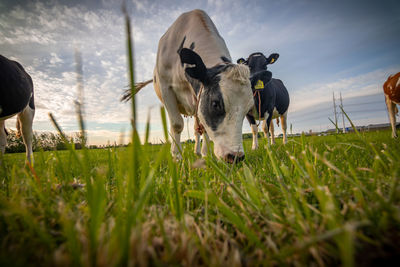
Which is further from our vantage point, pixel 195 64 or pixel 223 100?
pixel 195 64

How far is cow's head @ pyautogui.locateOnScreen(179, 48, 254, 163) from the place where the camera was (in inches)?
92.7

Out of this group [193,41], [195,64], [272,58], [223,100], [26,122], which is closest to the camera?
[223,100]

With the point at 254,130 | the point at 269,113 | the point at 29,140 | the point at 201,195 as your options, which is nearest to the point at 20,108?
the point at 29,140

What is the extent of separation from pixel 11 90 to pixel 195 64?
404 cm

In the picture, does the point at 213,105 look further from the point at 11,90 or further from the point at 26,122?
the point at 26,122

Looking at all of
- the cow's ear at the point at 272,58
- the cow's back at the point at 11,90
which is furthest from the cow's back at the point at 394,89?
the cow's back at the point at 11,90

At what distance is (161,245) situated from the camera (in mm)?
483

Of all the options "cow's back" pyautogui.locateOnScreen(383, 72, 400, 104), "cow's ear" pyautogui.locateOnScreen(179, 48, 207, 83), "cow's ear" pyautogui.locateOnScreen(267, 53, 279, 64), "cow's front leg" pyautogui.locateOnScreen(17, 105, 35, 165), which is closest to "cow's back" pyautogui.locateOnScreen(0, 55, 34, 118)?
"cow's front leg" pyautogui.locateOnScreen(17, 105, 35, 165)

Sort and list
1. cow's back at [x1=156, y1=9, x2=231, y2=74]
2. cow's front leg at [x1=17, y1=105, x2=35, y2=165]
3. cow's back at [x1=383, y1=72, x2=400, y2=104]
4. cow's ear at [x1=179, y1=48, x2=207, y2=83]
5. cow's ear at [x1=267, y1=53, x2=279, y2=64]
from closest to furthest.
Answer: cow's ear at [x1=179, y1=48, x2=207, y2=83] < cow's back at [x1=156, y1=9, x2=231, y2=74] < cow's front leg at [x1=17, y1=105, x2=35, y2=165] < cow's ear at [x1=267, y1=53, x2=279, y2=64] < cow's back at [x1=383, y1=72, x2=400, y2=104]

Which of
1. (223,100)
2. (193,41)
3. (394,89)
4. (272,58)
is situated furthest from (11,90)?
(394,89)

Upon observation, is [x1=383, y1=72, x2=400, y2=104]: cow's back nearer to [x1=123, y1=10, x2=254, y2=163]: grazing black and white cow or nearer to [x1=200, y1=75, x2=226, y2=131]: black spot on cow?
[x1=123, y1=10, x2=254, y2=163]: grazing black and white cow

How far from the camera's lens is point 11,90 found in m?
3.81

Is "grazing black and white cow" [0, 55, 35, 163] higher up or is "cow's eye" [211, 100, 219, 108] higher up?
"grazing black and white cow" [0, 55, 35, 163]

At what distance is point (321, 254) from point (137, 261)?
40 centimetres
